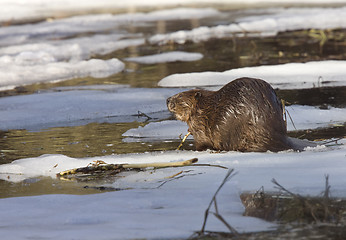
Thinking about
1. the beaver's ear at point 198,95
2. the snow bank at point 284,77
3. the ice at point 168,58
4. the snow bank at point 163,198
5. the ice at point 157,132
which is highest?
the beaver's ear at point 198,95

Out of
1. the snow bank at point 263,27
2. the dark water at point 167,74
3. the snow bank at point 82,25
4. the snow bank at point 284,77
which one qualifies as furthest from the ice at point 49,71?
the snow bank at point 82,25

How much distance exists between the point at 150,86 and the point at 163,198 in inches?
187

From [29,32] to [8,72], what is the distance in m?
6.52

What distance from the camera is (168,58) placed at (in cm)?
1051

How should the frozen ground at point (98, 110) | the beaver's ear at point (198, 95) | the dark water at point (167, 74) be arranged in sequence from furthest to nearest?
the frozen ground at point (98, 110) < the dark water at point (167, 74) < the beaver's ear at point (198, 95)

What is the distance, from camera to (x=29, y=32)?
15445mm

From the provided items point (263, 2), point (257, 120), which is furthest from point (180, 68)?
point (263, 2)

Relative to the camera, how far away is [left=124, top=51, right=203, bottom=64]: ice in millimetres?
10367

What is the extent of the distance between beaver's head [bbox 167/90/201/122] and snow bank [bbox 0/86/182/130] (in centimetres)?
143

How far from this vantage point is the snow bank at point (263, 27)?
42.9ft

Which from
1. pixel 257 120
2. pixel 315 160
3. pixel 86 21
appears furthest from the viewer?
pixel 86 21

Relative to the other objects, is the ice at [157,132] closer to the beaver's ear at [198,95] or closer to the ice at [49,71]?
the beaver's ear at [198,95]

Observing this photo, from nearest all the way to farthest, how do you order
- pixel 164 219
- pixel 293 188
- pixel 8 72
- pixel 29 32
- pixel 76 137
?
1. pixel 164 219
2. pixel 293 188
3. pixel 76 137
4. pixel 8 72
5. pixel 29 32

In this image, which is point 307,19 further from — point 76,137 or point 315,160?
point 315,160
